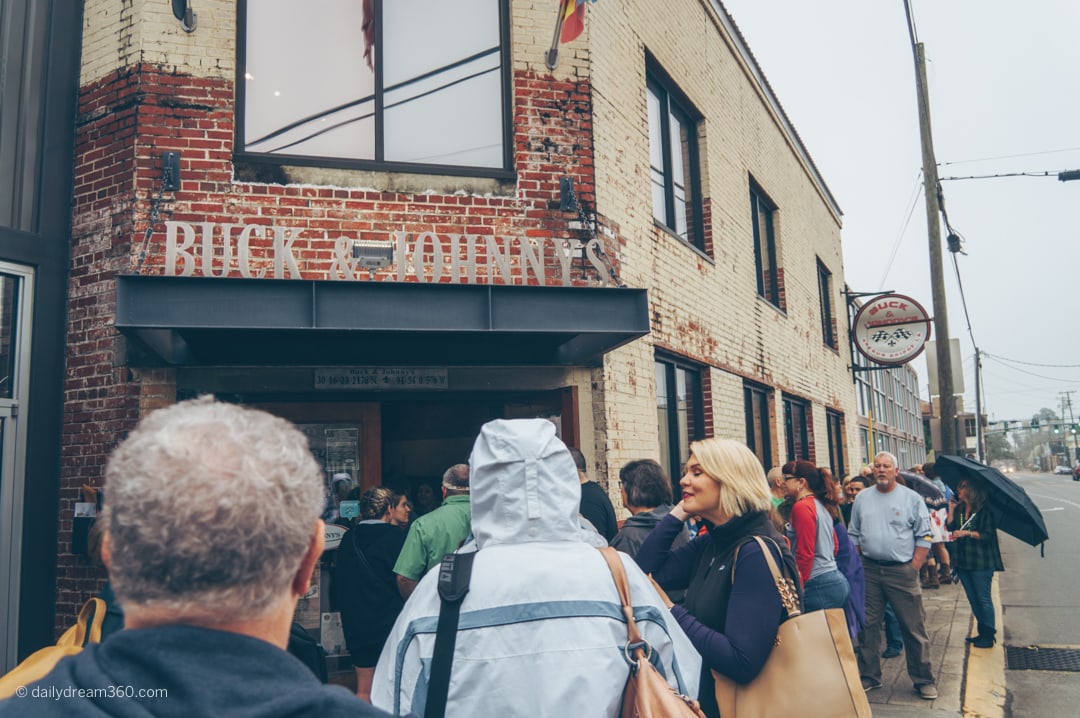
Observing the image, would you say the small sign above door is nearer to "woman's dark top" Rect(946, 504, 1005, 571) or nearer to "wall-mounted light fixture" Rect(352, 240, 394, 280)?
"wall-mounted light fixture" Rect(352, 240, 394, 280)

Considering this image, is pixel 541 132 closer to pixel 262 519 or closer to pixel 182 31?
pixel 182 31

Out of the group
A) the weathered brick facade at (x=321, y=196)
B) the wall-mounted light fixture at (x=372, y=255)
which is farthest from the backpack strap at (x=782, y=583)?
the wall-mounted light fixture at (x=372, y=255)

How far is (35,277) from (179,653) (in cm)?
576

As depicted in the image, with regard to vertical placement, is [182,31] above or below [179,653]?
above

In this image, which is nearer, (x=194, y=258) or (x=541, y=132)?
(x=194, y=258)

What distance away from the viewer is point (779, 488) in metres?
7.20

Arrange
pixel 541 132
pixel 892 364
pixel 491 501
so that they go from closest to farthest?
pixel 491 501 → pixel 541 132 → pixel 892 364

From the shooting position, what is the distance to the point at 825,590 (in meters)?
5.34

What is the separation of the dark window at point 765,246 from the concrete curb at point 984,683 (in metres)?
6.55

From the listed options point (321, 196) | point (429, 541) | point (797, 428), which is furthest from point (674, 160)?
point (429, 541)

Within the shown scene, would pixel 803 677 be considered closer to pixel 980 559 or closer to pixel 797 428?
pixel 980 559

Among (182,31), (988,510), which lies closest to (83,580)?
(182,31)

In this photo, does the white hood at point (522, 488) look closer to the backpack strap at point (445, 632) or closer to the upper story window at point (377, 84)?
the backpack strap at point (445, 632)

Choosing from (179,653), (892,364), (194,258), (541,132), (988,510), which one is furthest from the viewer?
(892,364)
